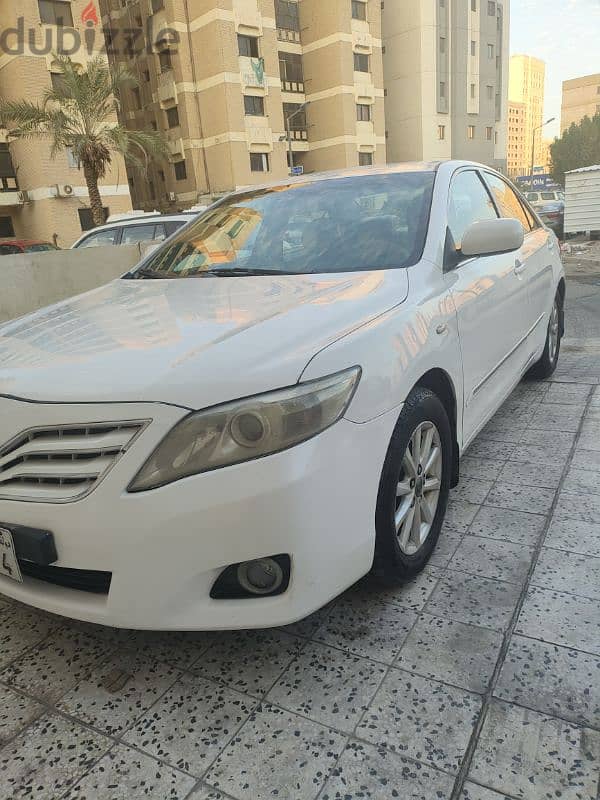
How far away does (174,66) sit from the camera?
34.2 meters

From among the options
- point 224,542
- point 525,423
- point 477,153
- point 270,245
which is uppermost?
point 477,153

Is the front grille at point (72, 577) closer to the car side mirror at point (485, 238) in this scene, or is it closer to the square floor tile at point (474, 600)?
the square floor tile at point (474, 600)

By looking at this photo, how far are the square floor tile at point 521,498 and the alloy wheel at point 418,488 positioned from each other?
0.59m

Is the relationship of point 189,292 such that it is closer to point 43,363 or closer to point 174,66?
point 43,363

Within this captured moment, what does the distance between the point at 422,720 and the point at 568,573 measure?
935 mm

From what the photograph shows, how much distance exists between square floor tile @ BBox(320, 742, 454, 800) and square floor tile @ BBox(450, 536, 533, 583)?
0.91 metres

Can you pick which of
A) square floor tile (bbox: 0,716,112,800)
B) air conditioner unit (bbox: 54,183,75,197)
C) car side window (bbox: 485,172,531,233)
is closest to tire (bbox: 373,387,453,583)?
square floor tile (bbox: 0,716,112,800)

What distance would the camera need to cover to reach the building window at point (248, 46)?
3328cm

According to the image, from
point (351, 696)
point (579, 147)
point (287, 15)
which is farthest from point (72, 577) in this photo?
point (579, 147)

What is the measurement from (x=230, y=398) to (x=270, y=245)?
58.5 inches

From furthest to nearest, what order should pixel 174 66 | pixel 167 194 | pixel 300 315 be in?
1. pixel 167 194
2. pixel 174 66
3. pixel 300 315

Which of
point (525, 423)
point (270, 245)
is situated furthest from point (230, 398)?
point (525, 423)

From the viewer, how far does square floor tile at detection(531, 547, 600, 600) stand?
7.24 ft

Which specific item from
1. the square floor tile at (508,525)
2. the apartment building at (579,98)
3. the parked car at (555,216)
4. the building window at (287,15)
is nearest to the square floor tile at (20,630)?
the square floor tile at (508,525)
